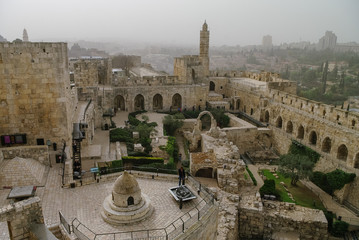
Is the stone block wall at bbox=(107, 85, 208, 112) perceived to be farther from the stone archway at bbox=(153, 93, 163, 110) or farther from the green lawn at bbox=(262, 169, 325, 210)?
the green lawn at bbox=(262, 169, 325, 210)

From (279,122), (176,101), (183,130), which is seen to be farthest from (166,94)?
(279,122)

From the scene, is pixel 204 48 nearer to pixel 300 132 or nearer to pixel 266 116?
pixel 266 116

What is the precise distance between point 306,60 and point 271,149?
10083 centimetres

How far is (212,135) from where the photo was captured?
2225 cm

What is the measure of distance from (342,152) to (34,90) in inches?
767

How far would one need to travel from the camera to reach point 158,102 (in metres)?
33.2

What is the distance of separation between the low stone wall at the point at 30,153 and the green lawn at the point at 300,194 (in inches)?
512

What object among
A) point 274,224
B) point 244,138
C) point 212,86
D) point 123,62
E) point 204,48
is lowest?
point 274,224

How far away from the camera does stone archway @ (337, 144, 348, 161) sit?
19.2 meters

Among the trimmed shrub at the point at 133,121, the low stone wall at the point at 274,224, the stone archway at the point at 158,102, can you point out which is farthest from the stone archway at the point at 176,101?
the low stone wall at the point at 274,224

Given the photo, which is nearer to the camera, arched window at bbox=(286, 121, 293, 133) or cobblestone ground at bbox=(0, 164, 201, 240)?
cobblestone ground at bbox=(0, 164, 201, 240)

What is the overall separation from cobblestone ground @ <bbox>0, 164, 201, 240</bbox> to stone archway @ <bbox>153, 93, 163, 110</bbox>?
21.4 m

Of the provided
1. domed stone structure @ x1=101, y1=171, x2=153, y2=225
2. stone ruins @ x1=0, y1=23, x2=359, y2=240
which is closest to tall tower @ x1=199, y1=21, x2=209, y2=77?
stone ruins @ x1=0, y1=23, x2=359, y2=240

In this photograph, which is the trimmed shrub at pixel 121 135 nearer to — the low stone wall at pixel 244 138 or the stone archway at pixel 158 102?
the low stone wall at pixel 244 138
